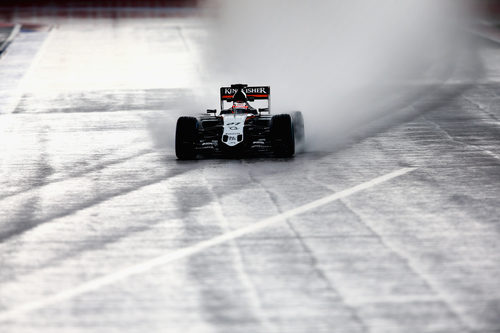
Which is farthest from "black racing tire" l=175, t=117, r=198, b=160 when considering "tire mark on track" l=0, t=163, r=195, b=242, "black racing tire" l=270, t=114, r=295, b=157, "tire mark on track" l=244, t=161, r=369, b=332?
"tire mark on track" l=244, t=161, r=369, b=332

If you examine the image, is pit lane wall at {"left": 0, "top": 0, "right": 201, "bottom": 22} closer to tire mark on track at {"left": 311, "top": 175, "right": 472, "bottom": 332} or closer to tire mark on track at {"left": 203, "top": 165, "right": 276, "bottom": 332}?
tire mark on track at {"left": 203, "top": 165, "right": 276, "bottom": 332}

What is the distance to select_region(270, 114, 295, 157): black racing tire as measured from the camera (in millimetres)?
20906

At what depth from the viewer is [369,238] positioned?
15125mm

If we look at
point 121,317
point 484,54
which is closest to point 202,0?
point 484,54

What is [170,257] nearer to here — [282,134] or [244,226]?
[244,226]

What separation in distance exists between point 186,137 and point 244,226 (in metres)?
5.61

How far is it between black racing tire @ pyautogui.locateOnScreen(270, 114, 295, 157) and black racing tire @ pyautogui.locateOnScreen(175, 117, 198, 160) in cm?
180

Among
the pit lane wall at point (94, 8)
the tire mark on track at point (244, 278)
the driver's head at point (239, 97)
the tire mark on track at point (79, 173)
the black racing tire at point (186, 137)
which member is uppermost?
the pit lane wall at point (94, 8)

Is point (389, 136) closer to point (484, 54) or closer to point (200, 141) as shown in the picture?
point (200, 141)

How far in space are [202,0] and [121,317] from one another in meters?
56.8

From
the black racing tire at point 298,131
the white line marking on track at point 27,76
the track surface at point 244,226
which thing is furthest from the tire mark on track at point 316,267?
the white line marking on track at point 27,76

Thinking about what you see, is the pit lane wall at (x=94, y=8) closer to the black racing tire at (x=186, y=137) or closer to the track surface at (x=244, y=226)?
the track surface at (x=244, y=226)

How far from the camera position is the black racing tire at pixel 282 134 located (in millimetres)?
20906

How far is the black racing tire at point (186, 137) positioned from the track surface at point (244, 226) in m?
0.44
